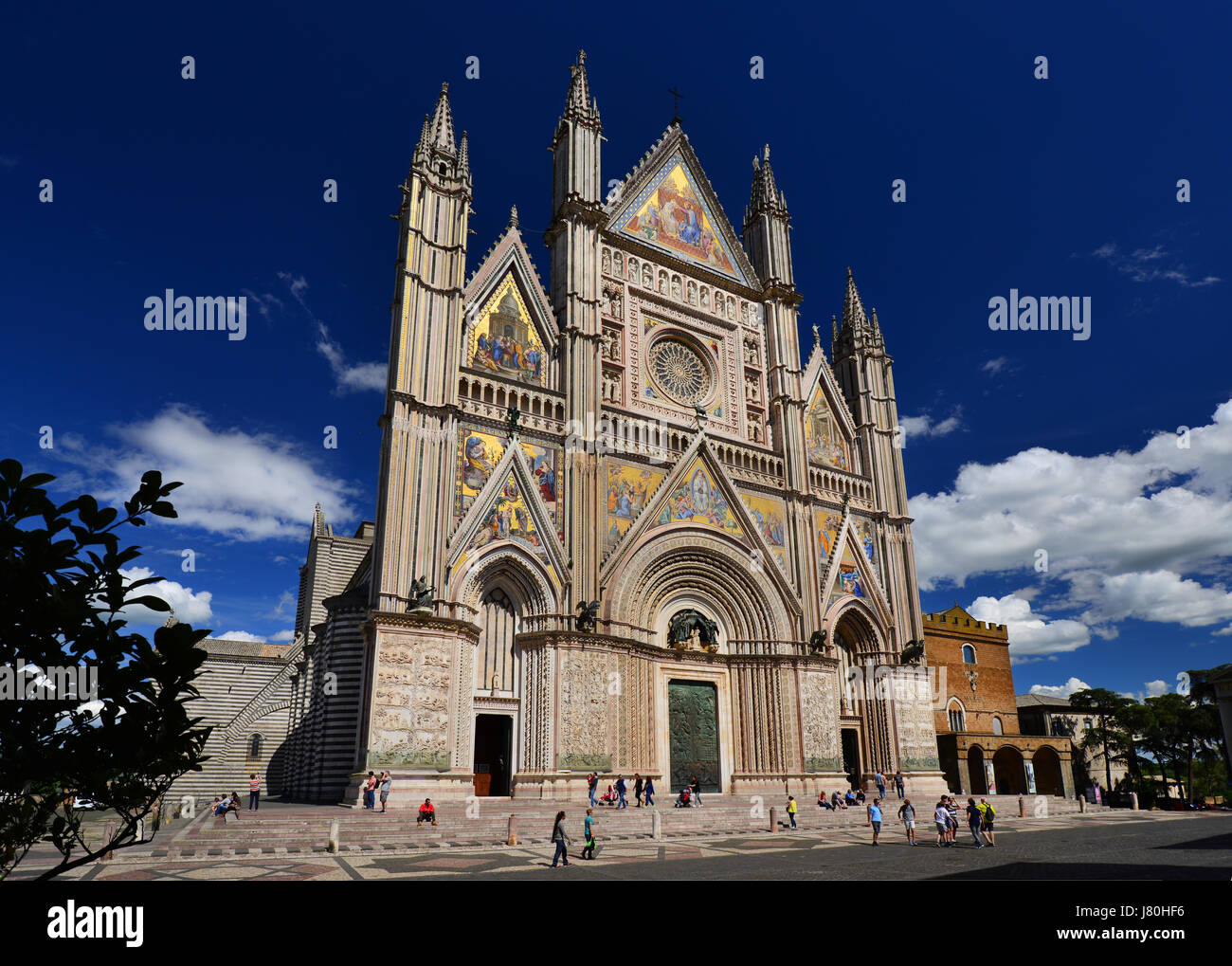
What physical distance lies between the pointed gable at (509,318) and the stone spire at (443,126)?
3529 mm

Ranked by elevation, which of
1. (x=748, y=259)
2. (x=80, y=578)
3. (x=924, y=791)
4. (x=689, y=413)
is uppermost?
(x=748, y=259)

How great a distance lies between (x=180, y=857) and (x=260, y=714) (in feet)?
80.6

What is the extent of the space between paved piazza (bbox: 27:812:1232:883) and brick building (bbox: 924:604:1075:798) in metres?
20.6

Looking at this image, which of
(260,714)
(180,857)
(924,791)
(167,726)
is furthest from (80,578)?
(260,714)

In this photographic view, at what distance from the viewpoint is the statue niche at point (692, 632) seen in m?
31.6

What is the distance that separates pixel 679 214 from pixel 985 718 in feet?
104

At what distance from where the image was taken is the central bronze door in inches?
1190

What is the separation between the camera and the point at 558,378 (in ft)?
103

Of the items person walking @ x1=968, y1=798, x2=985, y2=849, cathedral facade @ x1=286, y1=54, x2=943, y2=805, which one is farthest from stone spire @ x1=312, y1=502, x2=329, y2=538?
person walking @ x1=968, y1=798, x2=985, y2=849

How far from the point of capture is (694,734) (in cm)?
3089

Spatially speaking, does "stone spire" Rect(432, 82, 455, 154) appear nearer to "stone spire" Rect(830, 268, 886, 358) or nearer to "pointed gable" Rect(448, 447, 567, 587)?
"pointed gable" Rect(448, 447, 567, 587)
